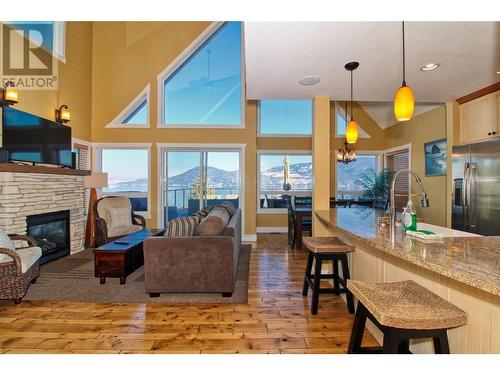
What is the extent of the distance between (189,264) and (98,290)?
3.91 feet

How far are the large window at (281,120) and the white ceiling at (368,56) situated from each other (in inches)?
139

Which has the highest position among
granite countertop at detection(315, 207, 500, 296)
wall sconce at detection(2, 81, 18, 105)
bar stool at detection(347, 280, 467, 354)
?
wall sconce at detection(2, 81, 18, 105)

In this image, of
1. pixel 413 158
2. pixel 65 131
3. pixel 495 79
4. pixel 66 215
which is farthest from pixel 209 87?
pixel 495 79

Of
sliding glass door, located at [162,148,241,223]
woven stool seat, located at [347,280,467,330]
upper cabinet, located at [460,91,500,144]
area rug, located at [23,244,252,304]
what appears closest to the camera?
woven stool seat, located at [347,280,467,330]

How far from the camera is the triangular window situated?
617 centimetres

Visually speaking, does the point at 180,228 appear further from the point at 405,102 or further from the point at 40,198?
the point at 40,198

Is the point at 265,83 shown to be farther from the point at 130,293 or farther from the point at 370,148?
the point at 370,148

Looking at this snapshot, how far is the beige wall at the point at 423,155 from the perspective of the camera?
4.77 meters

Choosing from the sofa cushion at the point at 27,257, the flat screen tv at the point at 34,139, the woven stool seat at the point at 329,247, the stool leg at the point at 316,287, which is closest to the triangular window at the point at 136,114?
the flat screen tv at the point at 34,139

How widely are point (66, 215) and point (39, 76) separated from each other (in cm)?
241

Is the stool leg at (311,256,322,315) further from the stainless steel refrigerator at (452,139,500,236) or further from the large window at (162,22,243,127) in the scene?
the large window at (162,22,243,127)

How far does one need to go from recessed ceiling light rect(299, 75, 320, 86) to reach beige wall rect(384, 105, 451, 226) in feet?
9.47

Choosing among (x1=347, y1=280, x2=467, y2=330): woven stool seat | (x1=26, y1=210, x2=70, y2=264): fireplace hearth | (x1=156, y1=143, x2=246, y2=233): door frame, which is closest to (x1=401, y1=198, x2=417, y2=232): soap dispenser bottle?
(x1=347, y1=280, x2=467, y2=330): woven stool seat
